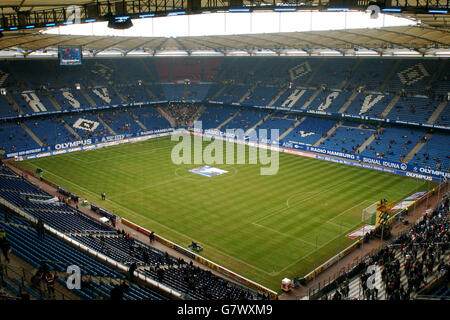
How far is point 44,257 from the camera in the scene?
57.7 ft

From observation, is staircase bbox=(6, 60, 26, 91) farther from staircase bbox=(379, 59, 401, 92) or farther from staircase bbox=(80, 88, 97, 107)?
staircase bbox=(379, 59, 401, 92)

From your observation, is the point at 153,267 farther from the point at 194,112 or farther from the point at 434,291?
the point at 194,112

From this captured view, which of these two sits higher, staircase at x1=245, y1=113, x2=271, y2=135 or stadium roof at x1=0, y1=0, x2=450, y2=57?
stadium roof at x1=0, y1=0, x2=450, y2=57

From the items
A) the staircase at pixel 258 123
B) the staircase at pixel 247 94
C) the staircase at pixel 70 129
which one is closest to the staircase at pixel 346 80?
the staircase at pixel 258 123

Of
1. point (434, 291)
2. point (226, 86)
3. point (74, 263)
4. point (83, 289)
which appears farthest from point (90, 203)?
point (226, 86)

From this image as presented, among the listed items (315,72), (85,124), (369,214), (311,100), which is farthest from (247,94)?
(369,214)

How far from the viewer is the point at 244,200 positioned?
38.8 m

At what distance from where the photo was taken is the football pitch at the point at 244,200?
28781 millimetres

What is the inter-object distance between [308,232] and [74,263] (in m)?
19.0

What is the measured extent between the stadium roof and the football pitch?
15.5 metres

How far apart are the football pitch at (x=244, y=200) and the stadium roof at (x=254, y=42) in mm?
15466

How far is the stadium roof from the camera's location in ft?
129

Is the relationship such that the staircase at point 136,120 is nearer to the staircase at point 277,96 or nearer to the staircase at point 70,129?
the staircase at point 70,129

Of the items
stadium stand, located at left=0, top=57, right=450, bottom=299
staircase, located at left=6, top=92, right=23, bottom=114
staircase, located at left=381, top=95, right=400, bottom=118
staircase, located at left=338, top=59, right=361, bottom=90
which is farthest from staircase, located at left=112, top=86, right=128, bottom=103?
staircase, located at left=381, top=95, right=400, bottom=118
